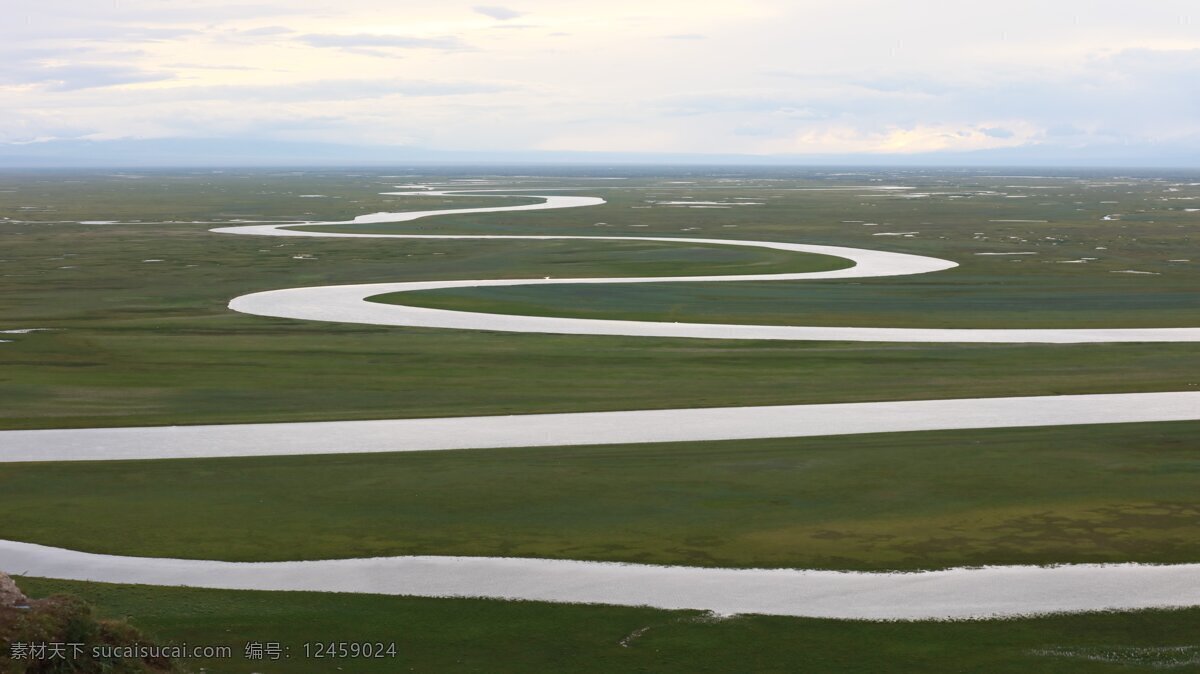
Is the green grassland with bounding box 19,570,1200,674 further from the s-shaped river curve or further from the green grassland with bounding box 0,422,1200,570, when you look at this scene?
the green grassland with bounding box 0,422,1200,570

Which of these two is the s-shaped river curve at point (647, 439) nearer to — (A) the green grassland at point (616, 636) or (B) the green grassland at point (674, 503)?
(A) the green grassland at point (616, 636)

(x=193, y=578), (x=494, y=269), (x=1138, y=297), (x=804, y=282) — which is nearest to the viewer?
(x=193, y=578)

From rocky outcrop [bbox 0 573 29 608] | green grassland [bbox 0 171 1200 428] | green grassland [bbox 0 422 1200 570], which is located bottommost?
green grassland [bbox 0 422 1200 570]

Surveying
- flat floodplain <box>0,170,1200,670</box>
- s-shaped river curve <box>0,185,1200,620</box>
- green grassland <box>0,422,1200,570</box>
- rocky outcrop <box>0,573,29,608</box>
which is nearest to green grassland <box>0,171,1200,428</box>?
flat floodplain <box>0,170,1200,670</box>

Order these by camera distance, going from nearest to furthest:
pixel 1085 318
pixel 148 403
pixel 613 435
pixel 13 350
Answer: pixel 613 435 < pixel 148 403 < pixel 13 350 < pixel 1085 318

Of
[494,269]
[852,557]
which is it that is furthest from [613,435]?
[494,269]

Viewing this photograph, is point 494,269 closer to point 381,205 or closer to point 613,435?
point 613,435
